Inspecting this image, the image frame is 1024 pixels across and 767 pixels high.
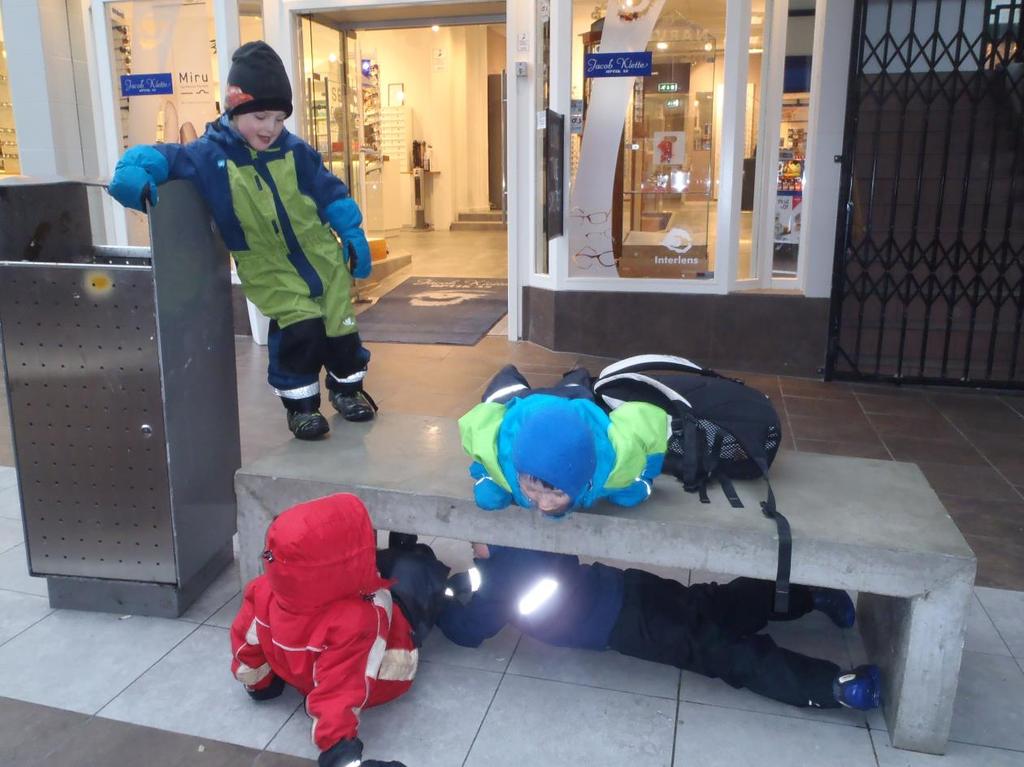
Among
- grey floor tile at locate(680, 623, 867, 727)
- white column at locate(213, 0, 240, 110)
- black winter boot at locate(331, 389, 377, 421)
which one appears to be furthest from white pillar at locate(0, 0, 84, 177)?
grey floor tile at locate(680, 623, 867, 727)

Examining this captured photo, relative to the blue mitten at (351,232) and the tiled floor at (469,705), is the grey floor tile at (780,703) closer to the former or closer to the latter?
the tiled floor at (469,705)

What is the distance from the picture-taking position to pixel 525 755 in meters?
2.15

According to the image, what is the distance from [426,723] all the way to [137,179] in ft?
5.68

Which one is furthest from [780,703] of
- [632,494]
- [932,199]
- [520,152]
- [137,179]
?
[520,152]

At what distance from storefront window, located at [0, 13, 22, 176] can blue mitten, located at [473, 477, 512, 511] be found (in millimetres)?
7148

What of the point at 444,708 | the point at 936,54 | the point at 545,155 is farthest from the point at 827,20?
the point at 444,708

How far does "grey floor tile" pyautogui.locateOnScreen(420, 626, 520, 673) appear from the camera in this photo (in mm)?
2529

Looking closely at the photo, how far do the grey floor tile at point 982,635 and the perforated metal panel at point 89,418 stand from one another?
2.51 meters

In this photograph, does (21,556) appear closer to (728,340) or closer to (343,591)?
(343,591)

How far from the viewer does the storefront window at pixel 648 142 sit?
5914mm

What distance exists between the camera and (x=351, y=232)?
3094 millimetres

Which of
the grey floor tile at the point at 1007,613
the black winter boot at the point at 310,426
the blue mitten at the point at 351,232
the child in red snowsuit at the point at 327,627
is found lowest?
the grey floor tile at the point at 1007,613

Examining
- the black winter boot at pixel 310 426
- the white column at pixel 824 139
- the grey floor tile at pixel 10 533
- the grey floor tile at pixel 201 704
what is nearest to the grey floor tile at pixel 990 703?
the grey floor tile at pixel 201 704

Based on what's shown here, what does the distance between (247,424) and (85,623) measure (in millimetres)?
2074
